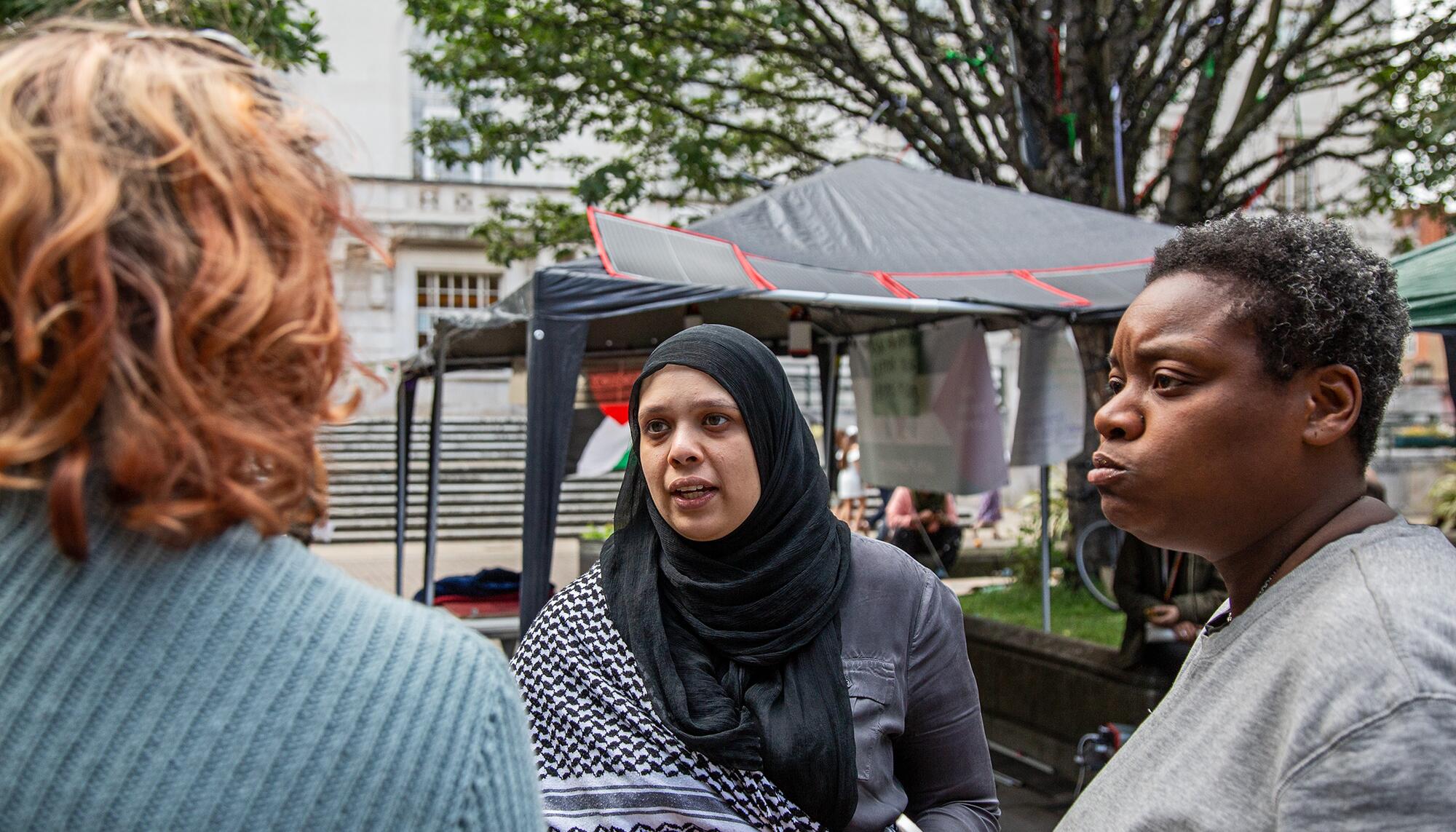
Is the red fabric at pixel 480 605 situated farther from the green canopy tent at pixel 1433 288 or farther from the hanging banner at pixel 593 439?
the green canopy tent at pixel 1433 288

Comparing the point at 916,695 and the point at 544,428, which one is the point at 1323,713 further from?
the point at 544,428

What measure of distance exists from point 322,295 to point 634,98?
930cm

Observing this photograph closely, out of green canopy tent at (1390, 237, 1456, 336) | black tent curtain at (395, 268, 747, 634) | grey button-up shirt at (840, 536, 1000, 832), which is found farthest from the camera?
green canopy tent at (1390, 237, 1456, 336)

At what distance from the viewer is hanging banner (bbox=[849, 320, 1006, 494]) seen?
6547 mm

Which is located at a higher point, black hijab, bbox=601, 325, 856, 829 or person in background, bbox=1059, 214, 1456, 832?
person in background, bbox=1059, 214, 1456, 832

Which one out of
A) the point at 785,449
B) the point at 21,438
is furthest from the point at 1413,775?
the point at 785,449

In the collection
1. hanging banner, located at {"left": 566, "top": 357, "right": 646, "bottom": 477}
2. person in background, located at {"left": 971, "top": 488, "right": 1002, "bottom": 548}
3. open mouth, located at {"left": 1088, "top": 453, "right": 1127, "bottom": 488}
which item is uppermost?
open mouth, located at {"left": 1088, "top": 453, "right": 1127, "bottom": 488}

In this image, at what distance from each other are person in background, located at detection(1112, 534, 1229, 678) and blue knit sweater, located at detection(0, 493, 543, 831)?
4.78 m

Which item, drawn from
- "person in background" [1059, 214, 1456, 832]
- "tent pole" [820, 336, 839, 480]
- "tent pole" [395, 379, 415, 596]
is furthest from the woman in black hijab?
"tent pole" [395, 379, 415, 596]

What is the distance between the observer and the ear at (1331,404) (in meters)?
1.20

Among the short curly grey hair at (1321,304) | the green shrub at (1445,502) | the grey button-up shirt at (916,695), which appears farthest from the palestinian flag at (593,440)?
the green shrub at (1445,502)

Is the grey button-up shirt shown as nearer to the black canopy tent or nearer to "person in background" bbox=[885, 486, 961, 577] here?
the black canopy tent

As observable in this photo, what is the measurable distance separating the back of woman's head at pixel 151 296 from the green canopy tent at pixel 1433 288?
5059 millimetres

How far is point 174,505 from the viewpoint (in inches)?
31.5
